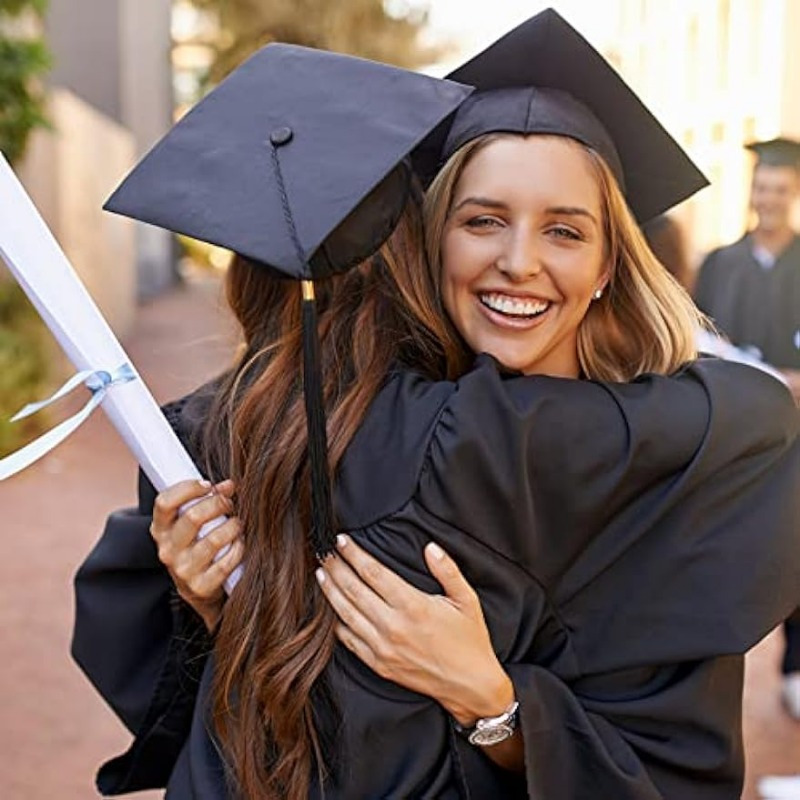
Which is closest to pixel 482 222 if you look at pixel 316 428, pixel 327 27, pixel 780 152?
pixel 316 428

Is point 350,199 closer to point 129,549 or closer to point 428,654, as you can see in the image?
point 428,654

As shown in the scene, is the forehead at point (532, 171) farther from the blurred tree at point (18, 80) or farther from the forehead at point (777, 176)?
the blurred tree at point (18, 80)

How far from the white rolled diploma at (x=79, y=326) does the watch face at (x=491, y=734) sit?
0.41m

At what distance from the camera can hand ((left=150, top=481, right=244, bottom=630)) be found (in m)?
1.92

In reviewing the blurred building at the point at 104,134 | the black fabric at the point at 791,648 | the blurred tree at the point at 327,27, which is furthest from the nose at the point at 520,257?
the blurred tree at the point at 327,27

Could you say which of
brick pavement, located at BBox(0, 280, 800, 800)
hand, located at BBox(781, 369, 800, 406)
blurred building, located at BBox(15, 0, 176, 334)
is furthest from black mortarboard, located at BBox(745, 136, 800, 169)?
blurred building, located at BBox(15, 0, 176, 334)

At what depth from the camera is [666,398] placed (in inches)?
78.7

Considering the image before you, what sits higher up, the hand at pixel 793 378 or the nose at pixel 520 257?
the nose at pixel 520 257

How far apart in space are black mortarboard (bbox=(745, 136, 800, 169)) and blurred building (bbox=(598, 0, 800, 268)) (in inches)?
109

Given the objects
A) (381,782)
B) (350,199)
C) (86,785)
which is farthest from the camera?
(86,785)

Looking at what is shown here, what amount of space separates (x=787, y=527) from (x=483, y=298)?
1.90 feet

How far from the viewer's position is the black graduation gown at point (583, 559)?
6.21ft

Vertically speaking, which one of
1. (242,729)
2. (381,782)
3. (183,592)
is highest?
(183,592)

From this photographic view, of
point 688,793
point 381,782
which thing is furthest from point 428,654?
point 688,793
